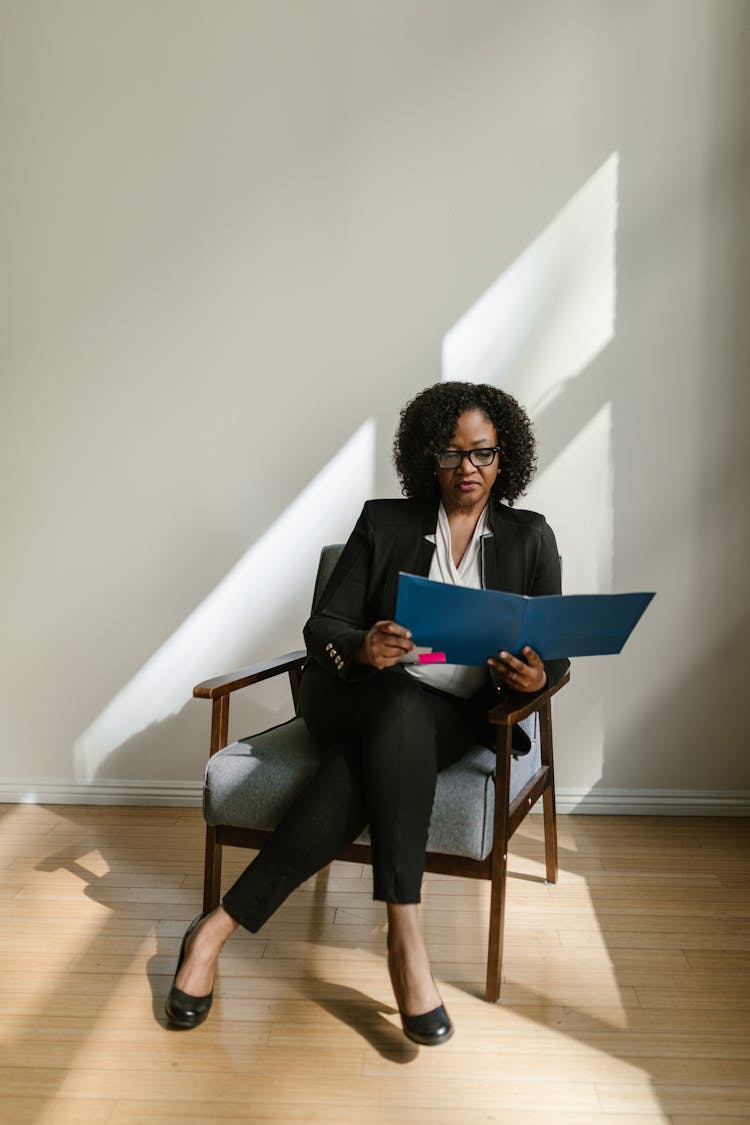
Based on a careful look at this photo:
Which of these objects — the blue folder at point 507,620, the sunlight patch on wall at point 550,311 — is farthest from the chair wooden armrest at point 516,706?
the sunlight patch on wall at point 550,311

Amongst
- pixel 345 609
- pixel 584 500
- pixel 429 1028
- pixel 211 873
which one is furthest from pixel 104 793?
pixel 584 500

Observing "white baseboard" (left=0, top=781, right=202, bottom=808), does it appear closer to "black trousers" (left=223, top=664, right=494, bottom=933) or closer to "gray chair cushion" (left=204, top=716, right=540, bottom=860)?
"gray chair cushion" (left=204, top=716, right=540, bottom=860)

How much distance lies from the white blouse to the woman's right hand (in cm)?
21

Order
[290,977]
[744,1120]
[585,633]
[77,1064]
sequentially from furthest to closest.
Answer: [290,977]
[585,633]
[77,1064]
[744,1120]

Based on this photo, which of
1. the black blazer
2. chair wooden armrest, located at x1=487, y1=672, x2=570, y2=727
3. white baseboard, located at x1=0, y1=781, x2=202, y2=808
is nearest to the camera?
chair wooden armrest, located at x1=487, y1=672, x2=570, y2=727

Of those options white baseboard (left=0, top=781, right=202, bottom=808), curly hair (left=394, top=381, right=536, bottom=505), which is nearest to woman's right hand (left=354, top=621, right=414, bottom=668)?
curly hair (left=394, top=381, right=536, bottom=505)

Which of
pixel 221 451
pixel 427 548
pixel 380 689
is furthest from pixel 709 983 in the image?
pixel 221 451

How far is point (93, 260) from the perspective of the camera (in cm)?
306

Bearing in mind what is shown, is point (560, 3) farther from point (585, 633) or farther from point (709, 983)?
point (709, 983)

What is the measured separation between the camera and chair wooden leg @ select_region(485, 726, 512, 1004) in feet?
6.40

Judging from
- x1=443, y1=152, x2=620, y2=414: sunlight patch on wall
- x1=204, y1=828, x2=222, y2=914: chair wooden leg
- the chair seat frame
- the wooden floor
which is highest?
x1=443, y1=152, x2=620, y2=414: sunlight patch on wall

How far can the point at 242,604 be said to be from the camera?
312cm

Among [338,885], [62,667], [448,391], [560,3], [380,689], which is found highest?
[560,3]

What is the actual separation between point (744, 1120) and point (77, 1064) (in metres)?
1.18
